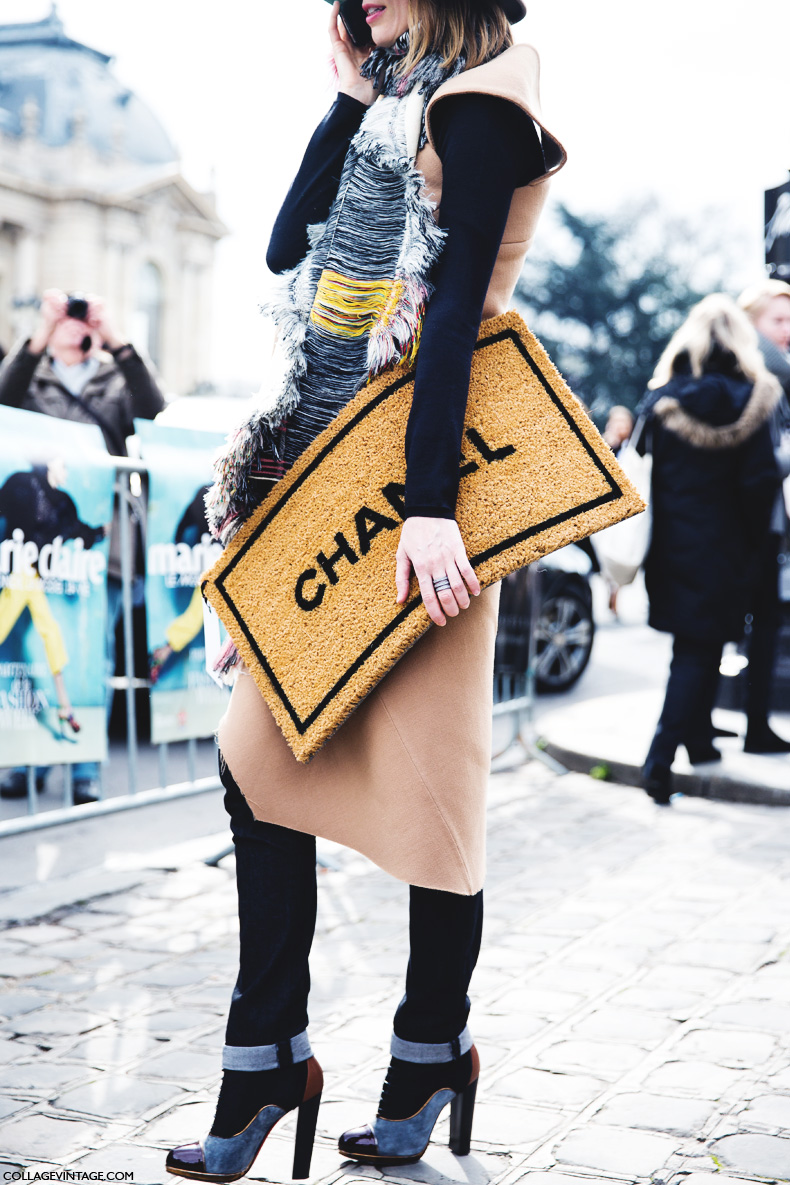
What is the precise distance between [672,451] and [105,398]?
2.59 metres

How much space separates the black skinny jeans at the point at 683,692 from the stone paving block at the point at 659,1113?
305 centimetres

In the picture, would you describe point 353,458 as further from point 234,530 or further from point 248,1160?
point 248,1160

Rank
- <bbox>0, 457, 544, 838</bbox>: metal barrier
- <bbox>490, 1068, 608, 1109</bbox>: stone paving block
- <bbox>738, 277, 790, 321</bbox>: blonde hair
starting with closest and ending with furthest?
<bbox>490, 1068, 608, 1109</bbox>: stone paving block < <bbox>0, 457, 544, 838</bbox>: metal barrier < <bbox>738, 277, 790, 321</bbox>: blonde hair

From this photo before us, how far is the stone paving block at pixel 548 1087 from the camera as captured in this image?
8.25ft

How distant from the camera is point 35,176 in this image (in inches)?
2010

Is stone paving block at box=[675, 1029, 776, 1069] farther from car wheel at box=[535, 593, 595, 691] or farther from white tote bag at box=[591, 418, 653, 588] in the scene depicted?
car wheel at box=[535, 593, 595, 691]

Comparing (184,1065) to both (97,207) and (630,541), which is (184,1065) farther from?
(97,207)

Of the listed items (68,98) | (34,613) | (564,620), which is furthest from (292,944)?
(68,98)

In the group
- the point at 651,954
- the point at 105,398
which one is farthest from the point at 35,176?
the point at 651,954

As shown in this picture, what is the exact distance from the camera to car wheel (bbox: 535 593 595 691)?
8961 mm

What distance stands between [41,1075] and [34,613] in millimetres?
1926

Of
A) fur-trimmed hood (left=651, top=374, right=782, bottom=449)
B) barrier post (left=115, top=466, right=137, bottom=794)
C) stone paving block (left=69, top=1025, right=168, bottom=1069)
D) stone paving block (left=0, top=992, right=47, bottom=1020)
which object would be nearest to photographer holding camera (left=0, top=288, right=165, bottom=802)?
barrier post (left=115, top=466, right=137, bottom=794)

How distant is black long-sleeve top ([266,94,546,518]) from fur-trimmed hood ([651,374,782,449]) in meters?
3.52

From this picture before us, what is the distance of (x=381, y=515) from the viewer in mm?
1998
